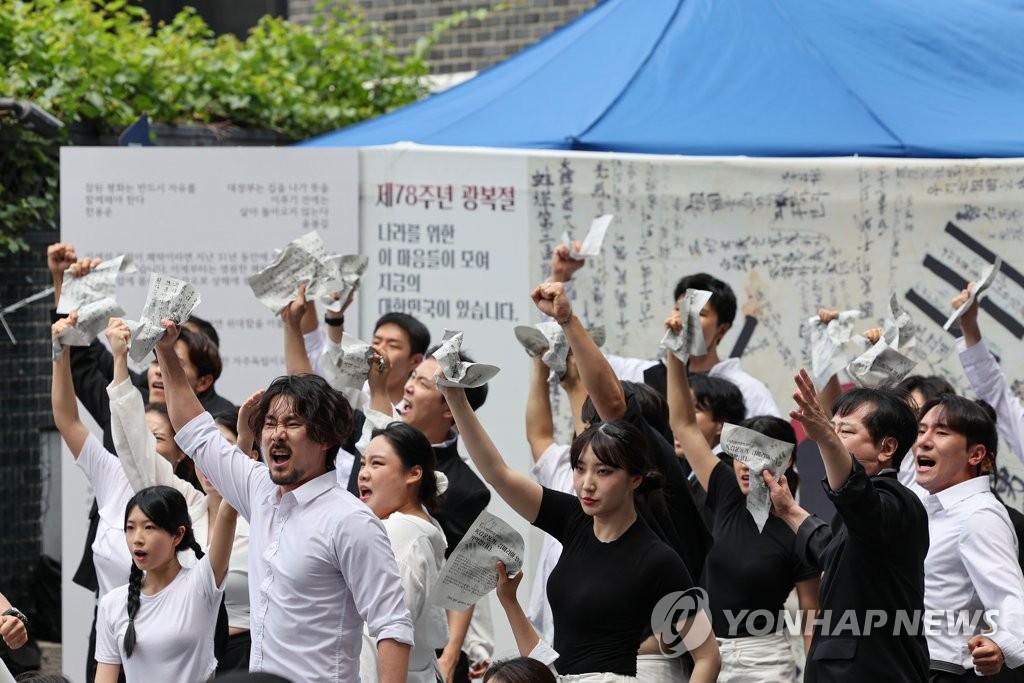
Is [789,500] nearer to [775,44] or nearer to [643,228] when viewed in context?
[643,228]

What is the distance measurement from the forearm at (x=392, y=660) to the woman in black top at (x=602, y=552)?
1.45 ft

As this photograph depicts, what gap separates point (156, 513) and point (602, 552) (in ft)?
4.39

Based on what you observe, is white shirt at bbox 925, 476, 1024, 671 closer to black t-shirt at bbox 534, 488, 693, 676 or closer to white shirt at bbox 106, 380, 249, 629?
black t-shirt at bbox 534, 488, 693, 676

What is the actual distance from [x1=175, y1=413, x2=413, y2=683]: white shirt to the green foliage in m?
4.53

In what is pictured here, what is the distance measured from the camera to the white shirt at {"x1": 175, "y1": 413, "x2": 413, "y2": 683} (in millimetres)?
3734

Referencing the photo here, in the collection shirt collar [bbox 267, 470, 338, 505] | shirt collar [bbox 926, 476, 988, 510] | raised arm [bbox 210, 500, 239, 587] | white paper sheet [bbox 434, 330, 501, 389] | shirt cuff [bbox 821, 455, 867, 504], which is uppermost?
white paper sheet [bbox 434, 330, 501, 389]

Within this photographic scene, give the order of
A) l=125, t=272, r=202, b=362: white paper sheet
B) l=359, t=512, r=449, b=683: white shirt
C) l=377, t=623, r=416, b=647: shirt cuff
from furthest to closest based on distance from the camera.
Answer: l=359, t=512, r=449, b=683: white shirt
l=125, t=272, r=202, b=362: white paper sheet
l=377, t=623, r=416, b=647: shirt cuff

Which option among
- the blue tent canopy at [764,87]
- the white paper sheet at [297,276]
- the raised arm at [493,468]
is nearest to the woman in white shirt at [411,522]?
the raised arm at [493,468]

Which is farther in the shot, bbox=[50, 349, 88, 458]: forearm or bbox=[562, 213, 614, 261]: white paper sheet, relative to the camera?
bbox=[562, 213, 614, 261]: white paper sheet

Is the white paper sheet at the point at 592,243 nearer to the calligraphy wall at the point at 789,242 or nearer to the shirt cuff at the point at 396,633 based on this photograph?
the calligraphy wall at the point at 789,242

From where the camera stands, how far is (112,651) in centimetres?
440

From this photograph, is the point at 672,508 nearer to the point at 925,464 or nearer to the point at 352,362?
the point at 925,464

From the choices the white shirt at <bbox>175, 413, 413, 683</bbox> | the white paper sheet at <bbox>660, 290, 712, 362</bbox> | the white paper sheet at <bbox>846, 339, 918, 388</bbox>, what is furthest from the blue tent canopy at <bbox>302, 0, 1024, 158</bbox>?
the white shirt at <bbox>175, 413, 413, 683</bbox>

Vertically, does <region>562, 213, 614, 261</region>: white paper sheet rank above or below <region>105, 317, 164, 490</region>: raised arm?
above
